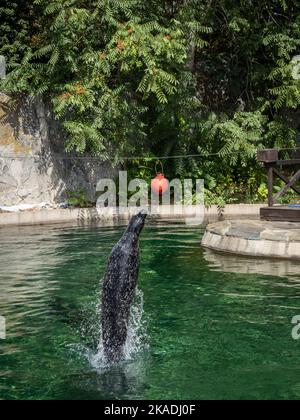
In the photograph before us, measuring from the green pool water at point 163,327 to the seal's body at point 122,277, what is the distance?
564mm

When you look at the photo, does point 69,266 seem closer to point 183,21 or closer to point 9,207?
point 9,207

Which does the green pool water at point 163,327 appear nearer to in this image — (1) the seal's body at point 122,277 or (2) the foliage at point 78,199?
(1) the seal's body at point 122,277

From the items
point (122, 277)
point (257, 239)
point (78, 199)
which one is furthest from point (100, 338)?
point (78, 199)

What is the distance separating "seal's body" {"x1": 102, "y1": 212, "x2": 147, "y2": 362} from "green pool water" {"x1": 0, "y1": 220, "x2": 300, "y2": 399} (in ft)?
1.85

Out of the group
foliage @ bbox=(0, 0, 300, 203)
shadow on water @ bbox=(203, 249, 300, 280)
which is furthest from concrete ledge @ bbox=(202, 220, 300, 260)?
foliage @ bbox=(0, 0, 300, 203)

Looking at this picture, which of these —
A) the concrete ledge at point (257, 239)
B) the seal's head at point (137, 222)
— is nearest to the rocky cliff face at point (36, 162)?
the concrete ledge at point (257, 239)

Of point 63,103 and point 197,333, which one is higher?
point 63,103

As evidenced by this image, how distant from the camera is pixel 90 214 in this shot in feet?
64.7

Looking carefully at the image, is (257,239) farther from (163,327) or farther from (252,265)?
(163,327)

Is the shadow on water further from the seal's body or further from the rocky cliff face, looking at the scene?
the rocky cliff face

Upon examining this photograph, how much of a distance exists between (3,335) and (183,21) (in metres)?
15.5

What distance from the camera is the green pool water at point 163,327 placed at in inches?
256

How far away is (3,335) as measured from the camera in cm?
830
